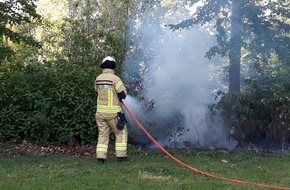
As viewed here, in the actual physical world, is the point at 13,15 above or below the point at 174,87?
above

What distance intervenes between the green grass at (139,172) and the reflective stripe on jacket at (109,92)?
2.95 feet

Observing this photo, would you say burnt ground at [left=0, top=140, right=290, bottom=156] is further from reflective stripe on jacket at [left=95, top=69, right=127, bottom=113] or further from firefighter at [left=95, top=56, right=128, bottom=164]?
reflective stripe on jacket at [left=95, top=69, right=127, bottom=113]

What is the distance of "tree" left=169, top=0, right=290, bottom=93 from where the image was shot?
9953 mm

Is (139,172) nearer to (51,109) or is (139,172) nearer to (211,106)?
(211,106)

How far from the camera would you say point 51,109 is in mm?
9680

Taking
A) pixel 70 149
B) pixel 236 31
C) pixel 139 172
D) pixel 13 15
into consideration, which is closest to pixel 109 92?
pixel 139 172

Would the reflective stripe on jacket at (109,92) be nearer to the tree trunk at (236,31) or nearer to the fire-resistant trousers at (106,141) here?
the fire-resistant trousers at (106,141)

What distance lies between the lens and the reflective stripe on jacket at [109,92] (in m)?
7.11

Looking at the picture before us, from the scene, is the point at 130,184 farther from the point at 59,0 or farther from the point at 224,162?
the point at 59,0

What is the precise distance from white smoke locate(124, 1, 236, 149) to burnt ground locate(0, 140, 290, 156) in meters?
0.53

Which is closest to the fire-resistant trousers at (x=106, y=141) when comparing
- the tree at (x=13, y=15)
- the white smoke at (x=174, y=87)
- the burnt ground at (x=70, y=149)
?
the burnt ground at (x=70, y=149)

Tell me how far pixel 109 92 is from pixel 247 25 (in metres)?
4.57

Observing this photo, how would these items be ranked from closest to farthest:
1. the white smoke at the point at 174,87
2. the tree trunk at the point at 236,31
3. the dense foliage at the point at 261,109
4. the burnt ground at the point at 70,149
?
the burnt ground at the point at 70,149 < the dense foliage at the point at 261,109 < the tree trunk at the point at 236,31 < the white smoke at the point at 174,87

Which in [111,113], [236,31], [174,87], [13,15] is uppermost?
[236,31]
